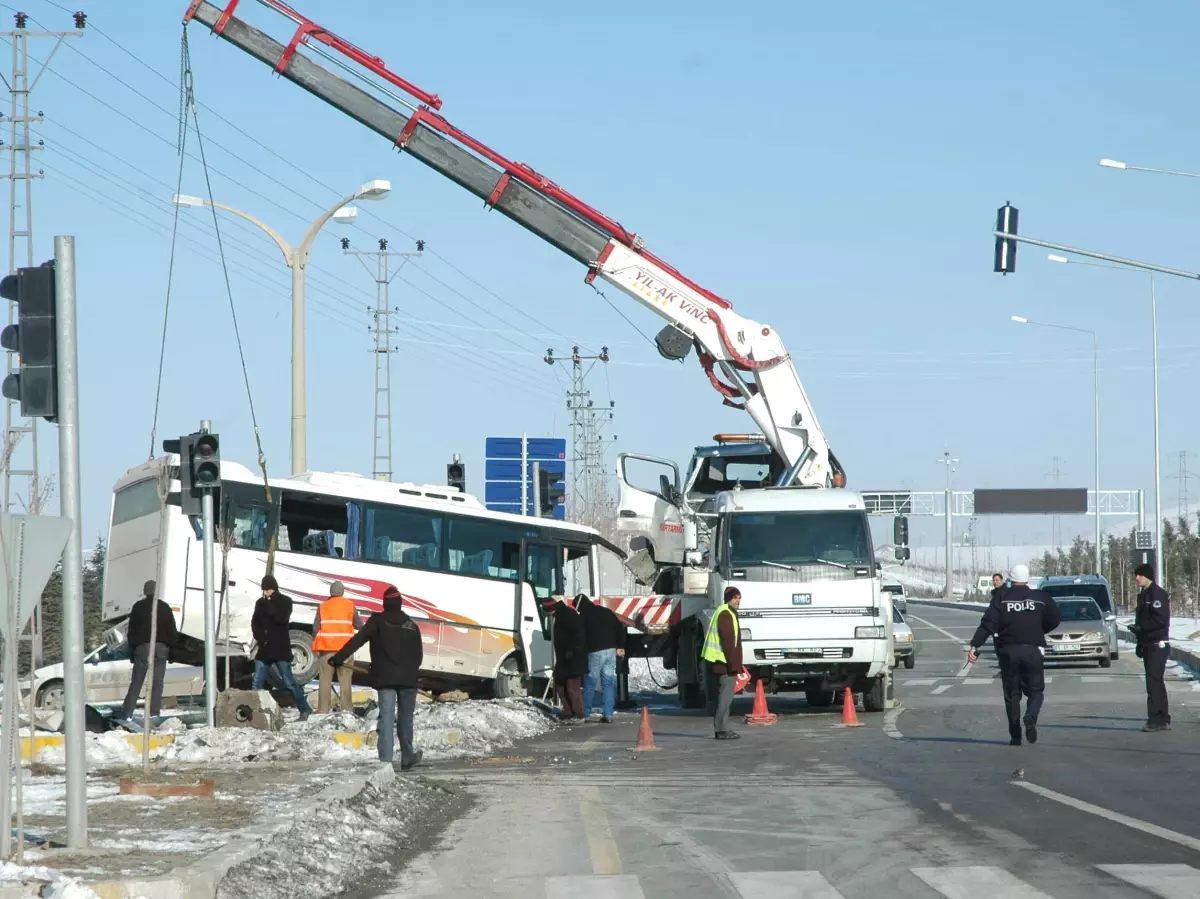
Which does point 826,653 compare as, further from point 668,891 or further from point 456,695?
point 668,891

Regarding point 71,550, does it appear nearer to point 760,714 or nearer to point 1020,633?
point 1020,633

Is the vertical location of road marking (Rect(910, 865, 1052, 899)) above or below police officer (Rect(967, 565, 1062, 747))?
below

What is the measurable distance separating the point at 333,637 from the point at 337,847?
11795mm

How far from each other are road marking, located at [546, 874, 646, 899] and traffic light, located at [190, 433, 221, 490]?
10249mm

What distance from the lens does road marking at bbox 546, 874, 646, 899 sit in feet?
29.3

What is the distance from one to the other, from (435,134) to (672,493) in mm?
6663

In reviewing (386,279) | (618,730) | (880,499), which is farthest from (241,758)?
(880,499)

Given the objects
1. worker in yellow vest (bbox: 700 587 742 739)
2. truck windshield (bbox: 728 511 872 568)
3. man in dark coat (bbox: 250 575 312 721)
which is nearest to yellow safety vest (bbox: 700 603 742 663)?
worker in yellow vest (bbox: 700 587 742 739)

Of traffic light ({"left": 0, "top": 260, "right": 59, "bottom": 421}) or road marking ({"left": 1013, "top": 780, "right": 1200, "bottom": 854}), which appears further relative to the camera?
road marking ({"left": 1013, "top": 780, "right": 1200, "bottom": 854})

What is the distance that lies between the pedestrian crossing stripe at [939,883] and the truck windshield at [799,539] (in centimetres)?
1466

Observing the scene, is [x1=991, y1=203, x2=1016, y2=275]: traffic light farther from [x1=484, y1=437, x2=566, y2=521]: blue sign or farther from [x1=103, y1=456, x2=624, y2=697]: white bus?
[x1=484, y1=437, x2=566, y2=521]: blue sign

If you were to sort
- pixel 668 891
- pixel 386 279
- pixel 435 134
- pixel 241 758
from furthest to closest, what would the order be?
pixel 386 279 < pixel 435 134 < pixel 241 758 < pixel 668 891

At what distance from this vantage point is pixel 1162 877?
9102 mm

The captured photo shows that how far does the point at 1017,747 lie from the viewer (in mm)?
17812
